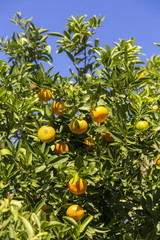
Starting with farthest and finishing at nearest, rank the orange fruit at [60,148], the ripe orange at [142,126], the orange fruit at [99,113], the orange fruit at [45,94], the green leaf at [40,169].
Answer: the orange fruit at [45,94] < the orange fruit at [60,148] < the orange fruit at [99,113] < the ripe orange at [142,126] < the green leaf at [40,169]

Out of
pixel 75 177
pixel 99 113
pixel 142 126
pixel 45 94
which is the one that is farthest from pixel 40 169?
pixel 142 126

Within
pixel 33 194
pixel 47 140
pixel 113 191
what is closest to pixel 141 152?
pixel 113 191

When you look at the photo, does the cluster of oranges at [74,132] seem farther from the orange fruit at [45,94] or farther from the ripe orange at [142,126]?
the ripe orange at [142,126]

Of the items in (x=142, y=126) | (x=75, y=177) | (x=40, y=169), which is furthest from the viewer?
(x=142, y=126)

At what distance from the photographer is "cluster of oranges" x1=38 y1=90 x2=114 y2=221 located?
8.36ft

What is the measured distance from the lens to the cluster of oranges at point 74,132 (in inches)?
100

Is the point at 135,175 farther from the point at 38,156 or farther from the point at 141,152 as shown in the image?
the point at 38,156

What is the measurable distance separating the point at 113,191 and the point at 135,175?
0.26 meters

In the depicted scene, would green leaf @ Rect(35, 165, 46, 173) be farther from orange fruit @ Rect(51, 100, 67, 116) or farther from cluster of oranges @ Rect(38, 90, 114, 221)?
orange fruit @ Rect(51, 100, 67, 116)

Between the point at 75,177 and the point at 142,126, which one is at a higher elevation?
the point at 142,126

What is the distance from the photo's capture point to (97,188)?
9.61 feet

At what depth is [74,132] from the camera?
2854 mm

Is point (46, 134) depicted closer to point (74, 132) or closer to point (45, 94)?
point (74, 132)

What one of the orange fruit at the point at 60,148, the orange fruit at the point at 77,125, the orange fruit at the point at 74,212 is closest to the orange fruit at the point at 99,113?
the orange fruit at the point at 77,125
